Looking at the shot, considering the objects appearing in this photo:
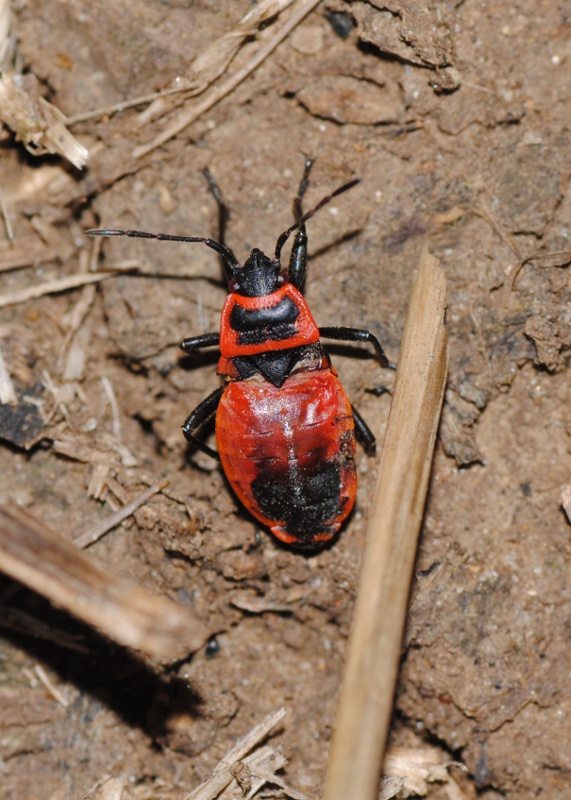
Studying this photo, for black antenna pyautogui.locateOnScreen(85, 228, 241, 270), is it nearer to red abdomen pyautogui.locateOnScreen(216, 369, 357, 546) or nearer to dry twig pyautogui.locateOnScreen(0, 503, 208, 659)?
red abdomen pyautogui.locateOnScreen(216, 369, 357, 546)

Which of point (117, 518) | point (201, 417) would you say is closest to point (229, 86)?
point (201, 417)

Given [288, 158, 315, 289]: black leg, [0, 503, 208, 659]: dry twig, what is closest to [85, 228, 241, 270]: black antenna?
[288, 158, 315, 289]: black leg

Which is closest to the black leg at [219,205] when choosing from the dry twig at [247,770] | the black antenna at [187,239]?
the black antenna at [187,239]

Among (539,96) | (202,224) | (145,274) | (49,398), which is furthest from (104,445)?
(539,96)

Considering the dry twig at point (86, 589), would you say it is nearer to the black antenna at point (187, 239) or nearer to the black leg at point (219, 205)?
the black antenna at point (187, 239)

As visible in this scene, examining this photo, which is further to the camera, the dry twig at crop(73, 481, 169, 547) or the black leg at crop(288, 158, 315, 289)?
the dry twig at crop(73, 481, 169, 547)

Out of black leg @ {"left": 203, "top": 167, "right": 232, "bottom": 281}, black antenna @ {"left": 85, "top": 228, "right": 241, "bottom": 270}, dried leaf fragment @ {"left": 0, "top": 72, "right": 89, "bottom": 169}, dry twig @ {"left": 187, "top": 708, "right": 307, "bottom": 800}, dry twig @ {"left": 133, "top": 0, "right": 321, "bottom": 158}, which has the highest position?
dry twig @ {"left": 133, "top": 0, "right": 321, "bottom": 158}
